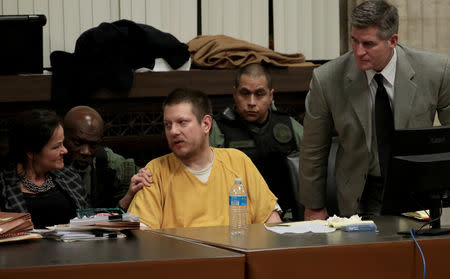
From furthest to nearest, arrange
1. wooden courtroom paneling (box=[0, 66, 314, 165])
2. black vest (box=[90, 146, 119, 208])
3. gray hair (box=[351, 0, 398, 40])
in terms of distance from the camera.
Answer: wooden courtroom paneling (box=[0, 66, 314, 165]) → black vest (box=[90, 146, 119, 208]) → gray hair (box=[351, 0, 398, 40])

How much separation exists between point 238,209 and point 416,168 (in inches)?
30.5

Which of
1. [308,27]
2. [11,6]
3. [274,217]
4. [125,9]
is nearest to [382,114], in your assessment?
[274,217]

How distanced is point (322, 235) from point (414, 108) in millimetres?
1073

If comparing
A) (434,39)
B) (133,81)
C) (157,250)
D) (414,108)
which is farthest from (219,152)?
(434,39)

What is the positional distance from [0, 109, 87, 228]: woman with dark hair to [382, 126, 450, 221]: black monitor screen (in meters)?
1.68

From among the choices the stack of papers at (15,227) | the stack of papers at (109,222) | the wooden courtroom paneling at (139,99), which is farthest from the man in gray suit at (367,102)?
the wooden courtroom paneling at (139,99)

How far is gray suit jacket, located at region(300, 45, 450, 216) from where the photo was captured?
137 inches

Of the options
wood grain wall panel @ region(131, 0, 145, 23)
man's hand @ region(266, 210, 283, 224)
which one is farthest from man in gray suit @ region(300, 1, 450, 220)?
wood grain wall panel @ region(131, 0, 145, 23)

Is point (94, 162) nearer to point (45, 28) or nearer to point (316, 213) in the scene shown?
point (316, 213)

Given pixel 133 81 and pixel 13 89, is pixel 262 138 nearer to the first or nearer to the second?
pixel 133 81

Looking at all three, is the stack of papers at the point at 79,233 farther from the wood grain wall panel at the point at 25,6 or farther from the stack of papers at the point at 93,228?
the wood grain wall panel at the point at 25,6

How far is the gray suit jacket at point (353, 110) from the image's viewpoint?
348cm

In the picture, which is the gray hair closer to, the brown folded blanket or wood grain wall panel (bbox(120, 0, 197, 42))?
the brown folded blanket

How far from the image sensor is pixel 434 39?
5793 millimetres
